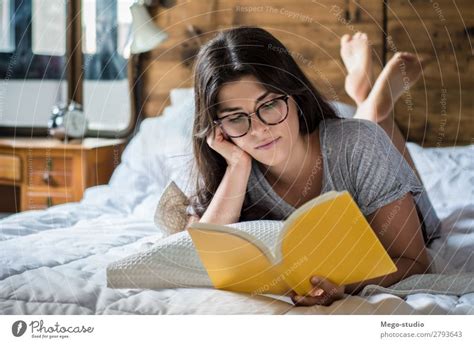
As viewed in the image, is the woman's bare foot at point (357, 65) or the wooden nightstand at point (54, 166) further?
the wooden nightstand at point (54, 166)

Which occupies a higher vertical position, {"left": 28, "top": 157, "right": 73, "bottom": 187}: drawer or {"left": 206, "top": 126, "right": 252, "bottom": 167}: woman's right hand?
{"left": 206, "top": 126, "right": 252, "bottom": 167}: woman's right hand

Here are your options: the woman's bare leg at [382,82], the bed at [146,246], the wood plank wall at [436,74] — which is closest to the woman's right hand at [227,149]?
the bed at [146,246]

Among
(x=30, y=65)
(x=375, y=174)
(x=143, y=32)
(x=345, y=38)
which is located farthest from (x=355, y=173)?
(x=30, y=65)

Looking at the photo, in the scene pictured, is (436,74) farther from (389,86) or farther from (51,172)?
(51,172)

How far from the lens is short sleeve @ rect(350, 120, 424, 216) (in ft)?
3.07

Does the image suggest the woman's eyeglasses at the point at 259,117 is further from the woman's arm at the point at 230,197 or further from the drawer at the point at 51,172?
the drawer at the point at 51,172

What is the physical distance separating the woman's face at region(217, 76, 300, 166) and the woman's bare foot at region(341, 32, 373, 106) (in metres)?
0.44

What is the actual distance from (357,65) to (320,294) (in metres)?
0.72

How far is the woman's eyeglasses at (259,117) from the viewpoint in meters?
0.94

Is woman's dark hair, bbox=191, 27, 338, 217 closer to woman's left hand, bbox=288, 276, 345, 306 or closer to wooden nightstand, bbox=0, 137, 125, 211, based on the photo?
woman's left hand, bbox=288, 276, 345, 306

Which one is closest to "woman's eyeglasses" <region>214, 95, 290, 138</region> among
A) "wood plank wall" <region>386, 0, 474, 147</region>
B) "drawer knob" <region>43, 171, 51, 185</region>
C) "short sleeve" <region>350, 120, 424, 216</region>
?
"short sleeve" <region>350, 120, 424, 216</region>

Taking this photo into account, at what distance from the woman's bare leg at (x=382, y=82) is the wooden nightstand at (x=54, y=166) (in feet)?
1.91

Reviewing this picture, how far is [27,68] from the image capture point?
187 cm

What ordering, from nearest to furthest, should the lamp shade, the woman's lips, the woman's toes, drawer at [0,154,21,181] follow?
the woman's lips → the woman's toes → the lamp shade → drawer at [0,154,21,181]
